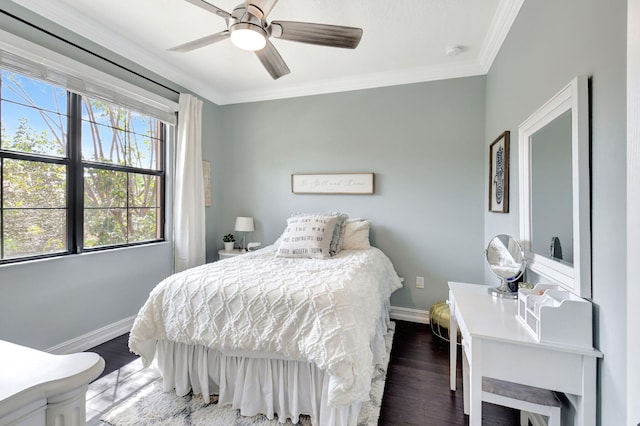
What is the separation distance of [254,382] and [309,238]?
125 cm

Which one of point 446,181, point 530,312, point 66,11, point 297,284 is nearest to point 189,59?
Result: point 66,11

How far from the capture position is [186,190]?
122 inches

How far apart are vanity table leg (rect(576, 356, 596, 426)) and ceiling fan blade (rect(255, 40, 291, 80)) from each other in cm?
231

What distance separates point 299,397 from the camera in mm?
1549

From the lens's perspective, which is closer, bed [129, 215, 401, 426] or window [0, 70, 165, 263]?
bed [129, 215, 401, 426]

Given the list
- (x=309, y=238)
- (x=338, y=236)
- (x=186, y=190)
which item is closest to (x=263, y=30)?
(x=309, y=238)

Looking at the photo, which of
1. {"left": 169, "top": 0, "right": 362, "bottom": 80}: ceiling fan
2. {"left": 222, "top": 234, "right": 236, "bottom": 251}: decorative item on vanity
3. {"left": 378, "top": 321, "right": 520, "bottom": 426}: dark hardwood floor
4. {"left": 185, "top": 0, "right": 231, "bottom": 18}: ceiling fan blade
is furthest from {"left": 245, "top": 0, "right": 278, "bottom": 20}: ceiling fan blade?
{"left": 222, "top": 234, "right": 236, "bottom": 251}: decorative item on vanity

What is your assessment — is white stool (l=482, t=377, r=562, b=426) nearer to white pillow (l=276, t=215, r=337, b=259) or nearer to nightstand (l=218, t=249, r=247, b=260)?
white pillow (l=276, t=215, r=337, b=259)

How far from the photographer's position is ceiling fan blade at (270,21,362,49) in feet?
5.51

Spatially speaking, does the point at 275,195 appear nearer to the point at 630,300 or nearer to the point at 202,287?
the point at 202,287

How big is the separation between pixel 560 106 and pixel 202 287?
6.70ft

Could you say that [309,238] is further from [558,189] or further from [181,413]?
[558,189]

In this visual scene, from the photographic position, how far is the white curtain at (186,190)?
10.2 ft

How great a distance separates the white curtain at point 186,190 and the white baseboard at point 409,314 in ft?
7.65
